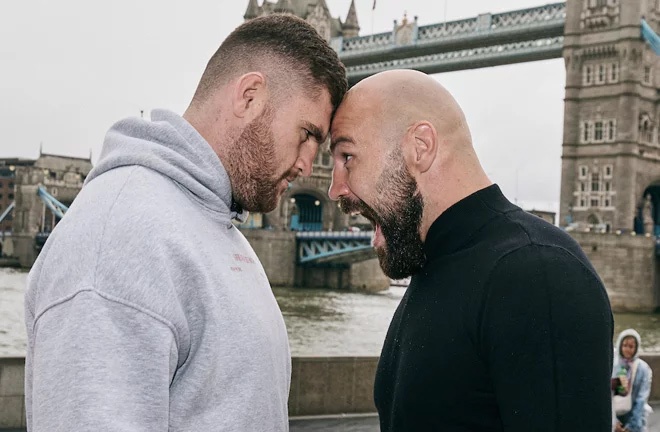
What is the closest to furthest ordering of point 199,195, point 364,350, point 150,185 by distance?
point 150,185 < point 199,195 < point 364,350

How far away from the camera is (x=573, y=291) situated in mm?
1484

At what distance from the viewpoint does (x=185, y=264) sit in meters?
1.42

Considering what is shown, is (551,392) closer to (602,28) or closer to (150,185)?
(150,185)

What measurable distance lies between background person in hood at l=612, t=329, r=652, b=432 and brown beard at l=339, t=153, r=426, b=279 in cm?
373

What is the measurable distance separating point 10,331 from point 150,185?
59.6 ft

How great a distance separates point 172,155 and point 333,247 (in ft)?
127

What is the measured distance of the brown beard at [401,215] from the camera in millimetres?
1837

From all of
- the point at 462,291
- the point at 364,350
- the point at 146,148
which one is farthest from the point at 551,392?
the point at 364,350

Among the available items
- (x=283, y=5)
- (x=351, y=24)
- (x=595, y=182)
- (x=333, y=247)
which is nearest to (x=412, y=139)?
(x=595, y=182)

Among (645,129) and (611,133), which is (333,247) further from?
(645,129)

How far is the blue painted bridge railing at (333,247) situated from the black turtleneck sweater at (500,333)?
35593 mm

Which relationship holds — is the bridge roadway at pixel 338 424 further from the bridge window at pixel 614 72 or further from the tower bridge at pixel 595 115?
the bridge window at pixel 614 72

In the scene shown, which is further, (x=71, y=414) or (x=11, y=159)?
(x=11, y=159)

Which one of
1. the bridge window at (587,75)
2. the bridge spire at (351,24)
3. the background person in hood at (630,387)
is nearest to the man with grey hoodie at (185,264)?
the background person in hood at (630,387)
